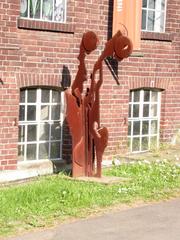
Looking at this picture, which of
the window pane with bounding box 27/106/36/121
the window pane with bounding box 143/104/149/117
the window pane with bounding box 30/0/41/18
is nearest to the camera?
the window pane with bounding box 30/0/41/18

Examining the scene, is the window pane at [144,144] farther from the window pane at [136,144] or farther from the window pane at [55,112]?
the window pane at [55,112]

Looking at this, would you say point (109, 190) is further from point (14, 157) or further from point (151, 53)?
point (151, 53)

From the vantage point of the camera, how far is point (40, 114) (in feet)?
34.7

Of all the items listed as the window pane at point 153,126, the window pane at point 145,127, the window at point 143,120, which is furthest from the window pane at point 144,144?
the window pane at point 153,126

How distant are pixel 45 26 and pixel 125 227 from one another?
436 centimetres

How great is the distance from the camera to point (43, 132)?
10.7 metres

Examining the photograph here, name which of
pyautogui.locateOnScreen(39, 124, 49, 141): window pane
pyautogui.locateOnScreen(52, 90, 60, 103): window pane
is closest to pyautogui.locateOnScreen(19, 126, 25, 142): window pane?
pyautogui.locateOnScreen(39, 124, 49, 141): window pane

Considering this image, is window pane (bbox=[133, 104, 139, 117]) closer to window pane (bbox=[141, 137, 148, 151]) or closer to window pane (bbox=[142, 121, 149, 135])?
window pane (bbox=[142, 121, 149, 135])

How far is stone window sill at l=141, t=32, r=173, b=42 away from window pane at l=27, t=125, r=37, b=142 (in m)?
2.89

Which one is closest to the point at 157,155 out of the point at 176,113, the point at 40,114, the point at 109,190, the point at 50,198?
the point at 176,113

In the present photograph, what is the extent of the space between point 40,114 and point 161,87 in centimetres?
296

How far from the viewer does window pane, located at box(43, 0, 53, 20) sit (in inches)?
412

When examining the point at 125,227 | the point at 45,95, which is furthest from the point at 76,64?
the point at 125,227

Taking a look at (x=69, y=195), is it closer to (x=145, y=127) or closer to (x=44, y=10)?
(x=44, y=10)
